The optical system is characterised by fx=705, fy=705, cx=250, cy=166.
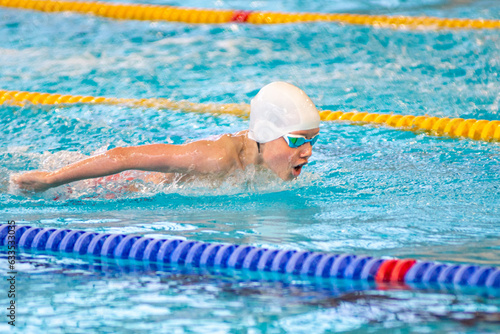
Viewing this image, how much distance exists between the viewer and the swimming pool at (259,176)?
2.32 m

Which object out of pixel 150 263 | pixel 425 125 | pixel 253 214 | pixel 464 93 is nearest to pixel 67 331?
pixel 150 263

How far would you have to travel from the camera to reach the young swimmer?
3.32m

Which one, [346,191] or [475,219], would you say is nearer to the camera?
[475,219]

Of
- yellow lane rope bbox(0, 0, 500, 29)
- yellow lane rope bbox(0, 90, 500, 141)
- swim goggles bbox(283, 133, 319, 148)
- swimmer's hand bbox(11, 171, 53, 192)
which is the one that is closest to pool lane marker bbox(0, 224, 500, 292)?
swimmer's hand bbox(11, 171, 53, 192)

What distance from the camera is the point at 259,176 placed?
145 inches

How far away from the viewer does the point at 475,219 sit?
10.5 feet

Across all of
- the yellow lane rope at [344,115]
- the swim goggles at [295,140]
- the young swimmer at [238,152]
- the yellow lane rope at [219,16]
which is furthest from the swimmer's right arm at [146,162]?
the yellow lane rope at [219,16]

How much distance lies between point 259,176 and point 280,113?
38 centimetres

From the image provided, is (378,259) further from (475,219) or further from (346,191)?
(346,191)

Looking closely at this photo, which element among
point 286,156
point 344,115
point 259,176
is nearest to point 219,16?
point 344,115

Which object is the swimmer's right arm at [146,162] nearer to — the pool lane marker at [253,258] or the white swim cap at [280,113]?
the white swim cap at [280,113]

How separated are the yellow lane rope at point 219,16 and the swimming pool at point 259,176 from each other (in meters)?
0.22

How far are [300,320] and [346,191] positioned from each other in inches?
66.7

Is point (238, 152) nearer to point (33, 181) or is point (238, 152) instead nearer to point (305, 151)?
point (305, 151)
